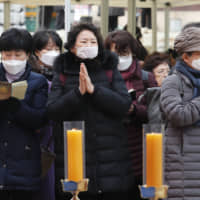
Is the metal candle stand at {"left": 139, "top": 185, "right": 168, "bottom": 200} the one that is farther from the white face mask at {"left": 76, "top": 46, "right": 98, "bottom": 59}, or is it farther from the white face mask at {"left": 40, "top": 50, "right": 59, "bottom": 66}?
the white face mask at {"left": 40, "top": 50, "right": 59, "bottom": 66}

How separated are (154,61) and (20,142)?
5.77 feet

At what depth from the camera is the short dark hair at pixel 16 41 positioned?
3260 mm

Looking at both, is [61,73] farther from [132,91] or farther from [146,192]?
[146,192]

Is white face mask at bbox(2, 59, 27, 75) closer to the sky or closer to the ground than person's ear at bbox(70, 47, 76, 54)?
closer to the ground

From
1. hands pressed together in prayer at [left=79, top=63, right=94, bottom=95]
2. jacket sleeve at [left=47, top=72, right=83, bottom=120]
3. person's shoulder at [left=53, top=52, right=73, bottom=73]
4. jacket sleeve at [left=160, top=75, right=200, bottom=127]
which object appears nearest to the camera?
hands pressed together in prayer at [left=79, top=63, right=94, bottom=95]

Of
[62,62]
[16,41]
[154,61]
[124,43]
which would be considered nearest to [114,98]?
[62,62]

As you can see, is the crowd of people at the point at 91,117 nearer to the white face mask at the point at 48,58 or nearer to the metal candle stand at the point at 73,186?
the white face mask at the point at 48,58

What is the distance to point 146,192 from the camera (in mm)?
1703

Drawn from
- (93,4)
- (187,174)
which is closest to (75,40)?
(187,174)

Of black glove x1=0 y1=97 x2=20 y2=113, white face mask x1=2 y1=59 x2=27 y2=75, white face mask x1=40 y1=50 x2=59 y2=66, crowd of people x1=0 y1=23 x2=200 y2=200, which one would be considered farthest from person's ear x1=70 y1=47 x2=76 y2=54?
white face mask x1=40 y1=50 x2=59 y2=66

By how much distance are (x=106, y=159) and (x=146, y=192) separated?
5.01 ft

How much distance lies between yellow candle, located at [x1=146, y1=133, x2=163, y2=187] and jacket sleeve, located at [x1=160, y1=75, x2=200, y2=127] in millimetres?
1481

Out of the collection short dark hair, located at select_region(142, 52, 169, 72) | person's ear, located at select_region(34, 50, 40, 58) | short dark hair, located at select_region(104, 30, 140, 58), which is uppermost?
short dark hair, located at select_region(104, 30, 140, 58)

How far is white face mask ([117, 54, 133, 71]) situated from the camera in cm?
375
